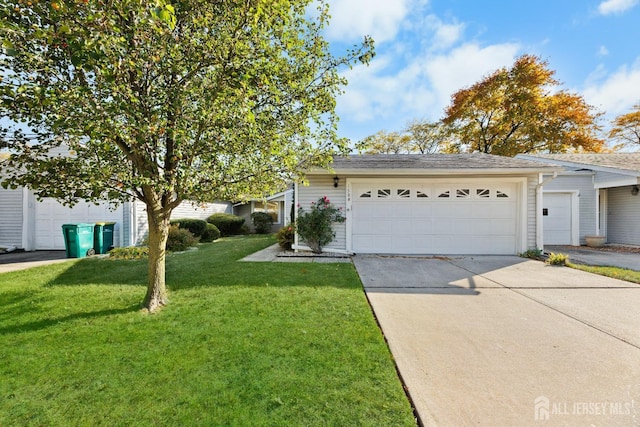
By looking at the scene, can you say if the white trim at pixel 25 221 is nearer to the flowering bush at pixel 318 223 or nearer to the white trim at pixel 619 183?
the flowering bush at pixel 318 223

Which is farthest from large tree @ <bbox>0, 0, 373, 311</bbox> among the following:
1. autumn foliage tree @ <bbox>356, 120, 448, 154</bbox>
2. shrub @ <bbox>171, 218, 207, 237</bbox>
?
autumn foliage tree @ <bbox>356, 120, 448, 154</bbox>

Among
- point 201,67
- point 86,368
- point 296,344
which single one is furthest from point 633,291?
point 86,368

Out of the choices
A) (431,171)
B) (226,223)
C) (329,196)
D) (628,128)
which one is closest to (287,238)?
(329,196)

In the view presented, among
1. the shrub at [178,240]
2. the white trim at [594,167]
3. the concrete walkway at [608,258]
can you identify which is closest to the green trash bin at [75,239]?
the shrub at [178,240]

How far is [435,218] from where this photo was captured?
8.23 m

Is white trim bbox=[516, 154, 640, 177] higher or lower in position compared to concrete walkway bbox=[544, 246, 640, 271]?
higher

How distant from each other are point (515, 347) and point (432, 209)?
18.8ft

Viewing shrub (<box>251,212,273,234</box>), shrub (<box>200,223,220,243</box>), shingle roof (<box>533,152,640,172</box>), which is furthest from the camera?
shrub (<box>251,212,273,234</box>)

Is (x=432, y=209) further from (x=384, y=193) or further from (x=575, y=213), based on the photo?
(x=575, y=213)

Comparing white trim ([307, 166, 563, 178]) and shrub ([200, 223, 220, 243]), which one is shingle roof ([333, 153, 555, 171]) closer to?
white trim ([307, 166, 563, 178])

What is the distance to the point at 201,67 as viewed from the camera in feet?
10.1

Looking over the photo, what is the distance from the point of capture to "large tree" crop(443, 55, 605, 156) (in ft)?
59.4

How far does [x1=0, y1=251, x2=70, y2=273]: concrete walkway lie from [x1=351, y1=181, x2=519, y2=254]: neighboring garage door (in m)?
8.70

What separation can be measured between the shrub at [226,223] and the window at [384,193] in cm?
993
